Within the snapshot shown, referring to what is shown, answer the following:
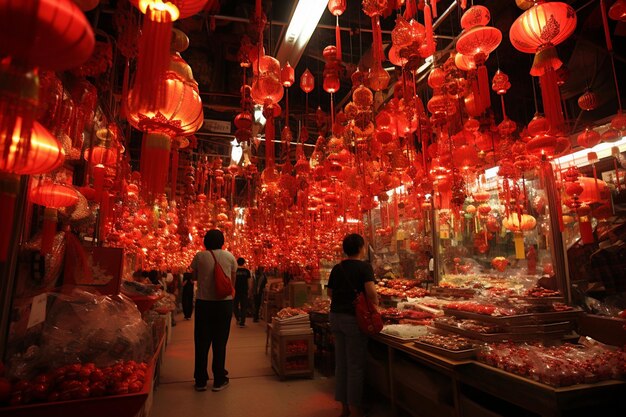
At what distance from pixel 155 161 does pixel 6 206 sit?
1.60 feet

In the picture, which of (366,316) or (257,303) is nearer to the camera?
(366,316)

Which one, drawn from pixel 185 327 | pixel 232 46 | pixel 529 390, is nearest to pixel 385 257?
pixel 185 327

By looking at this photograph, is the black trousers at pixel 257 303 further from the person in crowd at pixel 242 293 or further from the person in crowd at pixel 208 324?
the person in crowd at pixel 208 324

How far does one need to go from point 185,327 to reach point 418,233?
5.56 meters

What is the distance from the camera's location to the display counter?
5.78 feet

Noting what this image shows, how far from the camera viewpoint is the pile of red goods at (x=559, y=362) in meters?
1.82

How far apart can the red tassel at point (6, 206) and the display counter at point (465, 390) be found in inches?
85.6

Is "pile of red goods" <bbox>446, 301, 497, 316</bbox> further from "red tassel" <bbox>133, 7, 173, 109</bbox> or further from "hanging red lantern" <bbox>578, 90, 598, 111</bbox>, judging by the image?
"red tassel" <bbox>133, 7, 173, 109</bbox>

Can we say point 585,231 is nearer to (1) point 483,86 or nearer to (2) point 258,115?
(1) point 483,86

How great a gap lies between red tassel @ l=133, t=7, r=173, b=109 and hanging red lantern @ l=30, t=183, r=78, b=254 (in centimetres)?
138

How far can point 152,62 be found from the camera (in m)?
1.02

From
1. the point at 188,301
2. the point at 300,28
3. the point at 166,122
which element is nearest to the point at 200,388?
the point at 166,122

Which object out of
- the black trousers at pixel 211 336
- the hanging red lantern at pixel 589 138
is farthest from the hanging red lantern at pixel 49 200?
the hanging red lantern at pixel 589 138

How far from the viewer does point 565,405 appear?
67.1 inches
